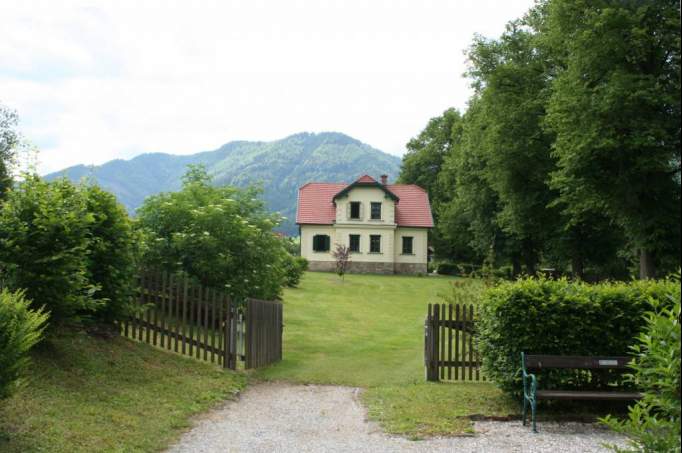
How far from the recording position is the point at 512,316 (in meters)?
10.3

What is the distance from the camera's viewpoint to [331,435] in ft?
29.7

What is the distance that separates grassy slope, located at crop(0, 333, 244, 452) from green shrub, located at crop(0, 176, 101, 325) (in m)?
0.97

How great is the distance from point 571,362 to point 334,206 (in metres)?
46.1

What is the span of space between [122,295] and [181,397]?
9.69ft

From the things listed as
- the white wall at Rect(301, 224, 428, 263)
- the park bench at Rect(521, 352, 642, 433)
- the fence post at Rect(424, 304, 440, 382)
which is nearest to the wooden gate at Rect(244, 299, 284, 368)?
the fence post at Rect(424, 304, 440, 382)

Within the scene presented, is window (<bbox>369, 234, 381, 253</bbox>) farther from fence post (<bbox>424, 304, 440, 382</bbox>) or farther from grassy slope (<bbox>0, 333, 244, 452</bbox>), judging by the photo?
grassy slope (<bbox>0, 333, 244, 452</bbox>)

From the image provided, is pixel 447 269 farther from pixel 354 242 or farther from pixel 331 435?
pixel 331 435

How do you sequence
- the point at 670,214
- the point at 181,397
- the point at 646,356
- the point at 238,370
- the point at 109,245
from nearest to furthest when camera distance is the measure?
the point at 646,356, the point at 181,397, the point at 109,245, the point at 238,370, the point at 670,214

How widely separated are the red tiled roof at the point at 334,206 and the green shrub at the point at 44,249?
43501 mm

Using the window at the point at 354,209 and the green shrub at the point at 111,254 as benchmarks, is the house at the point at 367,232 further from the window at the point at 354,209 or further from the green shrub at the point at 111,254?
the green shrub at the point at 111,254

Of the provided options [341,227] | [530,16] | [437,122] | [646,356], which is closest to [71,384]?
[646,356]

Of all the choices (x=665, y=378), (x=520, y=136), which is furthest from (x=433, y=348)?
(x=520, y=136)

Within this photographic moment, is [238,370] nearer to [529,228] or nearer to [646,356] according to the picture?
[646,356]

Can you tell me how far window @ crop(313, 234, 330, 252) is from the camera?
5456 cm
